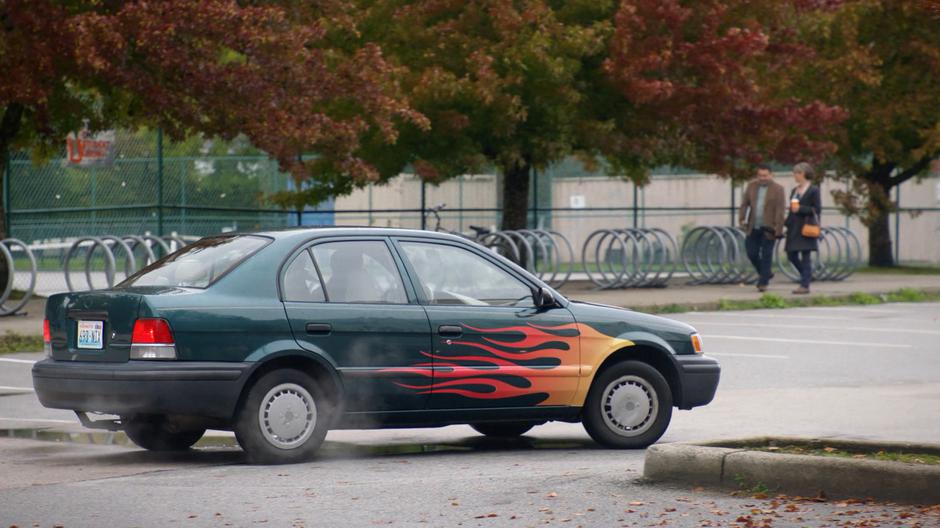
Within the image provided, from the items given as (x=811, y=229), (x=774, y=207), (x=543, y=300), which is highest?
(x=774, y=207)

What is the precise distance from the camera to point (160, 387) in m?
8.84

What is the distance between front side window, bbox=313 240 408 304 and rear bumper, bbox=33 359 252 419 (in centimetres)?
84

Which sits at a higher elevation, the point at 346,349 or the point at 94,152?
the point at 94,152

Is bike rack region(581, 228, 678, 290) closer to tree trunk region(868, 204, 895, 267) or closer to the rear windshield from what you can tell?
tree trunk region(868, 204, 895, 267)

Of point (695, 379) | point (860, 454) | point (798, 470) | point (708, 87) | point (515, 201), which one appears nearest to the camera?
point (798, 470)

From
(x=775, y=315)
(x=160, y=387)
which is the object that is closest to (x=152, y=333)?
(x=160, y=387)

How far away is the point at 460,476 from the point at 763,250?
17.2 metres

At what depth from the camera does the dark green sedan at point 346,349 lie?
9000 millimetres

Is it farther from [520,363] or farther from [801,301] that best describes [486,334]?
[801,301]

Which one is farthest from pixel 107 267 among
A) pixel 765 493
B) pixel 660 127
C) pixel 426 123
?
pixel 765 493

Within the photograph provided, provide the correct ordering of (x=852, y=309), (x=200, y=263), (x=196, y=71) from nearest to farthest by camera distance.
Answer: (x=200, y=263)
(x=196, y=71)
(x=852, y=309)

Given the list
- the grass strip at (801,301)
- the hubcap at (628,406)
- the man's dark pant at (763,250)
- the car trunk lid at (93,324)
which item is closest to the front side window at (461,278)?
the hubcap at (628,406)

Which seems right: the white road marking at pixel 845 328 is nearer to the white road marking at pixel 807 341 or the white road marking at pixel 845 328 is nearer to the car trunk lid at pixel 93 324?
the white road marking at pixel 807 341

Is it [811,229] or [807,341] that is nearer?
[807,341]
